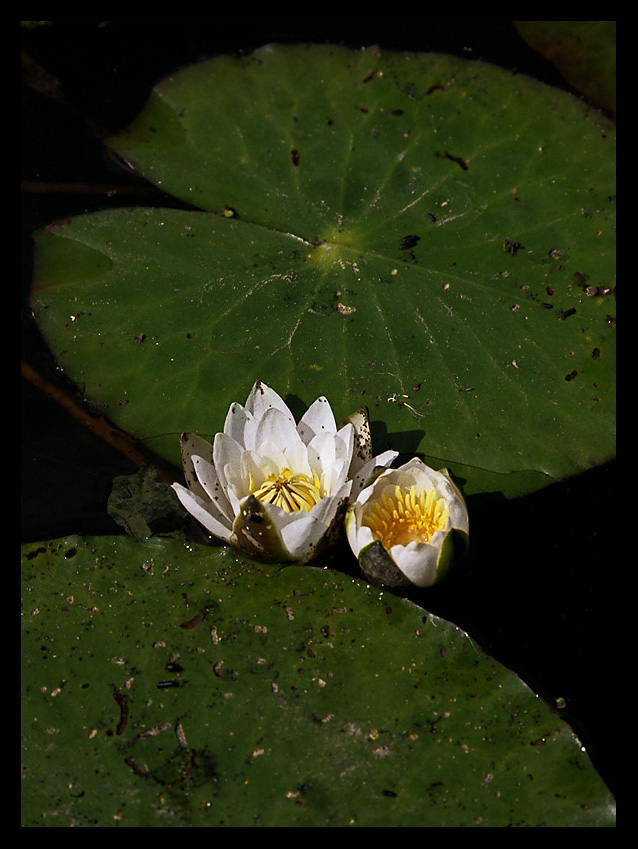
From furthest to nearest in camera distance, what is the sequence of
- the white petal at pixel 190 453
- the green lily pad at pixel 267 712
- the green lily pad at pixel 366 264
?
the green lily pad at pixel 366 264 → the white petal at pixel 190 453 → the green lily pad at pixel 267 712

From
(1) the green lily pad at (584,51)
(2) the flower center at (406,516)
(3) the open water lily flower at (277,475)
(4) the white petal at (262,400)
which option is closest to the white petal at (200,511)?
(3) the open water lily flower at (277,475)

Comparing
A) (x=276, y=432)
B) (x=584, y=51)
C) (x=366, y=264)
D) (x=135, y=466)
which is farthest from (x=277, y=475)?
(x=584, y=51)

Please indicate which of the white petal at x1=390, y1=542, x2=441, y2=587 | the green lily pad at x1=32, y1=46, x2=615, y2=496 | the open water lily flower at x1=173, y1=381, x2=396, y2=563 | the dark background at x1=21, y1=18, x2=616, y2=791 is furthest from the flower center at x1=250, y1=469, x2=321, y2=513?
the dark background at x1=21, y1=18, x2=616, y2=791

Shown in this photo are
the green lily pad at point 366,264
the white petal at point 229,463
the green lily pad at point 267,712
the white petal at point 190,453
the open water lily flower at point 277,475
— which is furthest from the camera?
the green lily pad at point 366,264

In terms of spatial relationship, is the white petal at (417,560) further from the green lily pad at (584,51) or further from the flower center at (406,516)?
the green lily pad at (584,51)

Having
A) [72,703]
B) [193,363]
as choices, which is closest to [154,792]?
[72,703]

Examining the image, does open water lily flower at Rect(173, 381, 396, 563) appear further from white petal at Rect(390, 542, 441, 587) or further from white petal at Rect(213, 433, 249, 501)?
white petal at Rect(390, 542, 441, 587)
